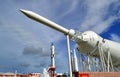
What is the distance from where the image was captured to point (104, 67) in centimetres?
4038

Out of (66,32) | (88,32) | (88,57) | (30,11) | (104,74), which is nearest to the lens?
(30,11)

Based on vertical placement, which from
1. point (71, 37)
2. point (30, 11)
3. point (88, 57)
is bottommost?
point (88, 57)

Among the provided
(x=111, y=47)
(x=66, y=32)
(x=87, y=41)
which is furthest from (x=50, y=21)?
(x=111, y=47)

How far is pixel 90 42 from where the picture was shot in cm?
3719

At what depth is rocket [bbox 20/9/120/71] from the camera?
33294 millimetres

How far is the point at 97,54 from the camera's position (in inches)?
1597

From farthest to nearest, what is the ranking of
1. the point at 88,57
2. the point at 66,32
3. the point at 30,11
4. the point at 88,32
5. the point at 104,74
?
the point at 88,57, the point at 88,32, the point at 66,32, the point at 104,74, the point at 30,11

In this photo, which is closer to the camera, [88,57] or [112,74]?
[112,74]

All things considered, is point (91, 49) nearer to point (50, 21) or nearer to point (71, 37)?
point (71, 37)

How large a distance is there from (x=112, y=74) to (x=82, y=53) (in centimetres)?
768

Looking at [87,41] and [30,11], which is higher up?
[30,11]

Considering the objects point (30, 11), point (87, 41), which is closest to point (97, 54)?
point (87, 41)

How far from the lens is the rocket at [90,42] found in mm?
33294

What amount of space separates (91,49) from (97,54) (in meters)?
2.62
